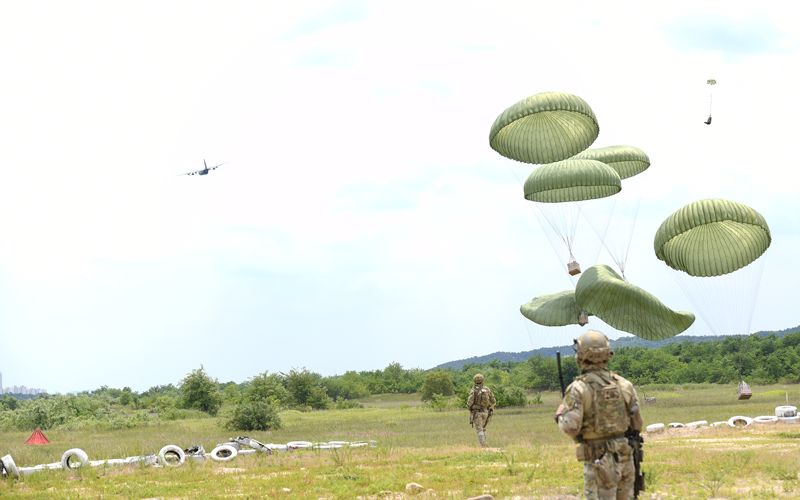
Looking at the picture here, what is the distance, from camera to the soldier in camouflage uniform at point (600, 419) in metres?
9.91

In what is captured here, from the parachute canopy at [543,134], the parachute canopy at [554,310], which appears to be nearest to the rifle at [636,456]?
the parachute canopy at [543,134]

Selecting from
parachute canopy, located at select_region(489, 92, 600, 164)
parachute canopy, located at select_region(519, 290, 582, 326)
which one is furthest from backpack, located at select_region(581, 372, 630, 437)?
parachute canopy, located at select_region(519, 290, 582, 326)

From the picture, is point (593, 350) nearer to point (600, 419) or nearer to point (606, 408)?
point (606, 408)

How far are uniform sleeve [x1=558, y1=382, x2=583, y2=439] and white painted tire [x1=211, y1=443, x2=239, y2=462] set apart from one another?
14.4m

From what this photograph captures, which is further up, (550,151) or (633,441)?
(550,151)

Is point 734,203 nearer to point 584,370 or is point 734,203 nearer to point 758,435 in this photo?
point 758,435

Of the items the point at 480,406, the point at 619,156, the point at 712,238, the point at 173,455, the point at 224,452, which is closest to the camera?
the point at 173,455

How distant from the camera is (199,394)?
212 feet

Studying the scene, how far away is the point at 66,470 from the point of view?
66.7 ft

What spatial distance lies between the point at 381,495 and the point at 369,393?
281ft

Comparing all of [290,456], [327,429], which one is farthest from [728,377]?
[290,456]

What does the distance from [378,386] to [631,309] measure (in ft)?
249

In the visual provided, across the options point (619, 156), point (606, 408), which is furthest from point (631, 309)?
point (606, 408)

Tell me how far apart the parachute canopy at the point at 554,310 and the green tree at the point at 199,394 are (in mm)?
35081
